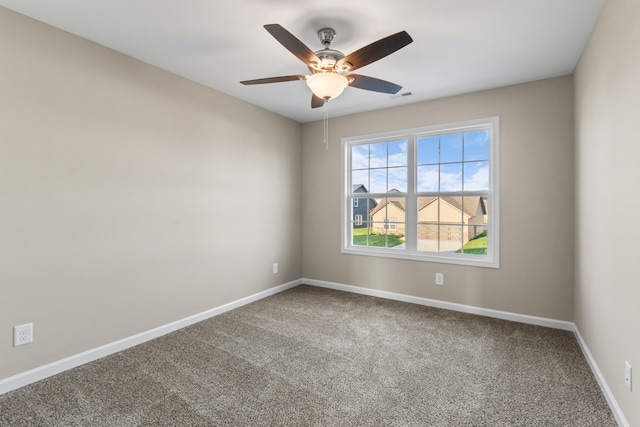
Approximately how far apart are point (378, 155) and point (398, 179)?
1.45 ft

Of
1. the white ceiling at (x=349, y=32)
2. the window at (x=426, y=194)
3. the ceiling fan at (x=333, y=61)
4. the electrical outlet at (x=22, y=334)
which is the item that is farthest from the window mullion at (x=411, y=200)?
the electrical outlet at (x=22, y=334)

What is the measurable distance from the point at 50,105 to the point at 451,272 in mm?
3999

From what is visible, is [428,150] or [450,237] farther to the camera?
[428,150]

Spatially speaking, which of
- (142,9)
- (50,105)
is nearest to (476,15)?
(142,9)

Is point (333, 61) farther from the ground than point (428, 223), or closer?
farther from the ground

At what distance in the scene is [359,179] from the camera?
4480 millimetres

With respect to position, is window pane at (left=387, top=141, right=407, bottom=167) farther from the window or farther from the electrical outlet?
the electrical outlet

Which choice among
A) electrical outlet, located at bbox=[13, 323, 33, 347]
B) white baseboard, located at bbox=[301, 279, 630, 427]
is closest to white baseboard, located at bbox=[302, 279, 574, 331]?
white baseboard, located at bbox=[301, 279, 630, 427]

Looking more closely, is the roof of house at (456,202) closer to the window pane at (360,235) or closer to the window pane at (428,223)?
the window pane at (428,223)

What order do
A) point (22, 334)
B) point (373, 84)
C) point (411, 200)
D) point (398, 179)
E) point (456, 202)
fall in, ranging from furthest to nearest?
point (398, 179)
point (411, 200)
point (456, 202)
point (373, 84)
point (22, 334)

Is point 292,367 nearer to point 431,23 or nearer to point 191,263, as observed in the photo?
point 191,263

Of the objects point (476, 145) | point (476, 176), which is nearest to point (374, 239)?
point (476, 176)

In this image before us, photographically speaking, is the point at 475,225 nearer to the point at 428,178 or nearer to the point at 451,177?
the point at 451,177

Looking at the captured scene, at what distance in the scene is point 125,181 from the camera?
8.87 ft
